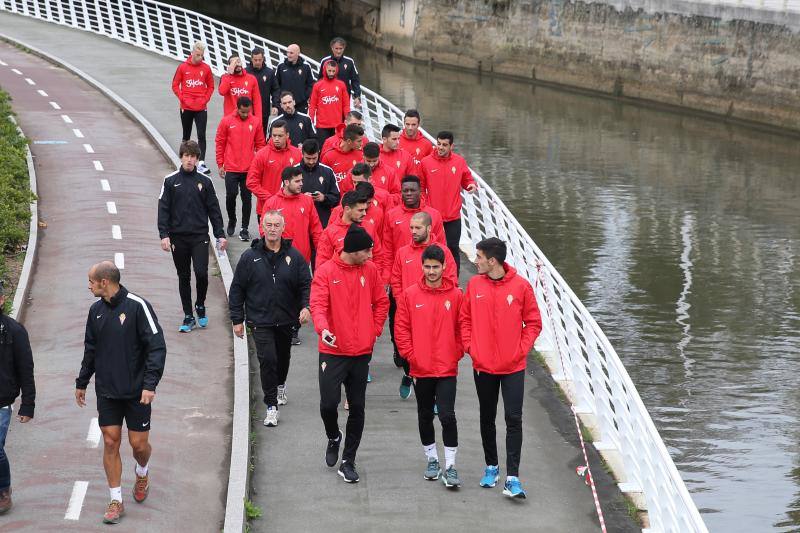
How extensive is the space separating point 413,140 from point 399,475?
19.8 feet

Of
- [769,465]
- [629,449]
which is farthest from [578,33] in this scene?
[629,449]

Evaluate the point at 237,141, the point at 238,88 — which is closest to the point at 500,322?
the point at 237,141

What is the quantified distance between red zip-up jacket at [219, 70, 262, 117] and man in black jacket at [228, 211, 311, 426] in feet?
27.9

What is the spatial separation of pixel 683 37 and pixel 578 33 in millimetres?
4824

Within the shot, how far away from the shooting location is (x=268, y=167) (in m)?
14.3

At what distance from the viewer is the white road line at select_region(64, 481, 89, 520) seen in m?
9.28

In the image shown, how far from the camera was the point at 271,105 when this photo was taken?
22.1 metres

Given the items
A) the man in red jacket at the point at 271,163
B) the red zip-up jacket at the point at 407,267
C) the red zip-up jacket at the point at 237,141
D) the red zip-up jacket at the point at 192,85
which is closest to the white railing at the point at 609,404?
the red zip-up jacket at the point at 407,267

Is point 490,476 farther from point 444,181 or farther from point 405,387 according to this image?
point 444,181

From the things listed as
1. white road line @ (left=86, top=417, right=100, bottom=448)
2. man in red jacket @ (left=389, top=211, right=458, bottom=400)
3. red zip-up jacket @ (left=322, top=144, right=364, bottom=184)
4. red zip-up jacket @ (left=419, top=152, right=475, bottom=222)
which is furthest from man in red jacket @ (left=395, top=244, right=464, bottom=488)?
red zip-up jacket @ (left=322, top=144, right=364, bottom=184)

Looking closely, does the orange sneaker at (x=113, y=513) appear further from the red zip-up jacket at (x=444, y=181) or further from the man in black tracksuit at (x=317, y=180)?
the red zip-up jacket at (x=444, y=181)

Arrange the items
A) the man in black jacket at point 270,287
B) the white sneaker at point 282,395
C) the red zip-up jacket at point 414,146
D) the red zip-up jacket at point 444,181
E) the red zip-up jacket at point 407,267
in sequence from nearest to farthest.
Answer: the man in black jacket at point 270,287 < the red zip-up jacket at point 407,267 < the white sneaker at point 282,395 < the red zip-up jacket at point 444,181 < the red zip-up jacket at point 414,146

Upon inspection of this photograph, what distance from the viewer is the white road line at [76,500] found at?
928 centimetres

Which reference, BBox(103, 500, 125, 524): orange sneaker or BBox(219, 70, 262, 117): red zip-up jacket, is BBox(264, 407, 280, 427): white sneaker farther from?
BBox(219, 70, 262, 117): red zip-up jacket
